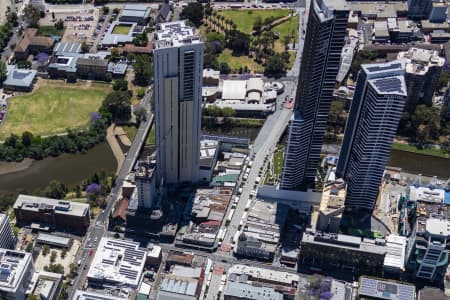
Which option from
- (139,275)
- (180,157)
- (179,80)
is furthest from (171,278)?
(179,80)

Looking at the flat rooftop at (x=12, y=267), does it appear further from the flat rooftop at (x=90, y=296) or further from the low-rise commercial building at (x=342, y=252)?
the low-rise commercial building at (x=342, y=252)

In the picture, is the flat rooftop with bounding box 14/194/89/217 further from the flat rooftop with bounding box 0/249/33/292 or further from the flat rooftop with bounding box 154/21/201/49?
the flat rooftop with bounding box 154/21/201/49

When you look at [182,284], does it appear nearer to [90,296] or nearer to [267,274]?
[267,274]

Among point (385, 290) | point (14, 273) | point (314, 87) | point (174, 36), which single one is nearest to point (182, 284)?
point (14, 273)

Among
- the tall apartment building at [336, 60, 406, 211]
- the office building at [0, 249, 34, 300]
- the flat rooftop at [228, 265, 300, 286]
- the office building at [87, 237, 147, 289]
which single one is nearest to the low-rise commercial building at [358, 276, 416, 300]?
the flat rooftop at [228, 265, 300, 286]

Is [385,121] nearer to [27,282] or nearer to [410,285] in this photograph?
[410,285]
